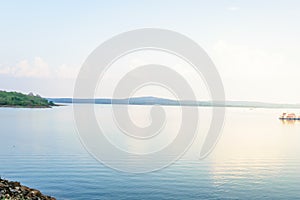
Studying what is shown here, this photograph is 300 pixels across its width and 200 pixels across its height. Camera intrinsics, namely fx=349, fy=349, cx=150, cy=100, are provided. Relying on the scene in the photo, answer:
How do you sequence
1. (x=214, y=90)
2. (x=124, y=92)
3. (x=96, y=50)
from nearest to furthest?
(x=96, y=50), (x=214, y=90), (x=124, y=92)

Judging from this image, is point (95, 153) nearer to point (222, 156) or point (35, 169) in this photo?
point (35, 169)

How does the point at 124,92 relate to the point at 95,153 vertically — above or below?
above

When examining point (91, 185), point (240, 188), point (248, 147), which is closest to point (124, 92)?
point (91, 185)

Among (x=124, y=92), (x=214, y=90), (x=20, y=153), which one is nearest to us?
(x=214, y=90)

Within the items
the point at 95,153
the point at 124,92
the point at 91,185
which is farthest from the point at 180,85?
the point at 91,185

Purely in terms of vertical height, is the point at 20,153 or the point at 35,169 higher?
the point at 20,153

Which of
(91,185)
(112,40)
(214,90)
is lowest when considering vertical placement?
(91,185)

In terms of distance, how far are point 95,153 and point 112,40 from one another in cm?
2467

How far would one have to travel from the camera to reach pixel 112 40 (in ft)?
156

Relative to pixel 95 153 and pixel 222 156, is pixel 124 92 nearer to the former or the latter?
pixel 95 153

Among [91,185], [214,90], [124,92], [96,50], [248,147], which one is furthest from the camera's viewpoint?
[248,147]

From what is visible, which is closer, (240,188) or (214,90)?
(240,188)

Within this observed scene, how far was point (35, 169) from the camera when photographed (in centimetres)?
4819

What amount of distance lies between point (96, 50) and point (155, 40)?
1034 cm
